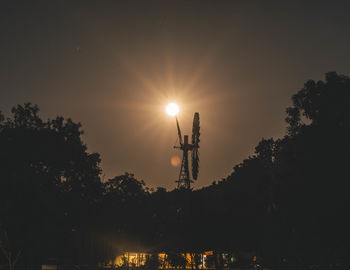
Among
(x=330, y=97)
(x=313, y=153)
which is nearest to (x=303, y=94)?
(x=330, y=97)

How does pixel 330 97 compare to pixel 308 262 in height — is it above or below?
above

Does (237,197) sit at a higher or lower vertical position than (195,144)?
lower

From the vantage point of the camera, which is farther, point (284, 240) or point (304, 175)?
point (284, 240)

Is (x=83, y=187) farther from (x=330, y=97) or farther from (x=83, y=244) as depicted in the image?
(x=330, y=97)

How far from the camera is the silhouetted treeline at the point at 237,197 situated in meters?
27.9

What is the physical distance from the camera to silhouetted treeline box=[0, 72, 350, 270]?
27.9 metres

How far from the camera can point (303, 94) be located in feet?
105

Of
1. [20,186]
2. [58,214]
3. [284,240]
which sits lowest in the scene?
[284,240]

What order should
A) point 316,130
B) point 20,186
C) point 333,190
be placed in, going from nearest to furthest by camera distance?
point 333,190 → point 316,130 → point 20,186

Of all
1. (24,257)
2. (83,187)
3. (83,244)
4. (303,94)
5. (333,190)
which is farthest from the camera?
(83,244)

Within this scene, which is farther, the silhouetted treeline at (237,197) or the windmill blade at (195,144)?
the windmill blade at (195,144)

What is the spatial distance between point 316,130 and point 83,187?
27973mm

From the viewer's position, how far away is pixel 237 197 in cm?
4144

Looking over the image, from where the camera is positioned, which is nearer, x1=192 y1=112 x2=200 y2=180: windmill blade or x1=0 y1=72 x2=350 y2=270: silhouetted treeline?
x1=0 y1=72 x2=350 y2=270: silhouetted treeline
